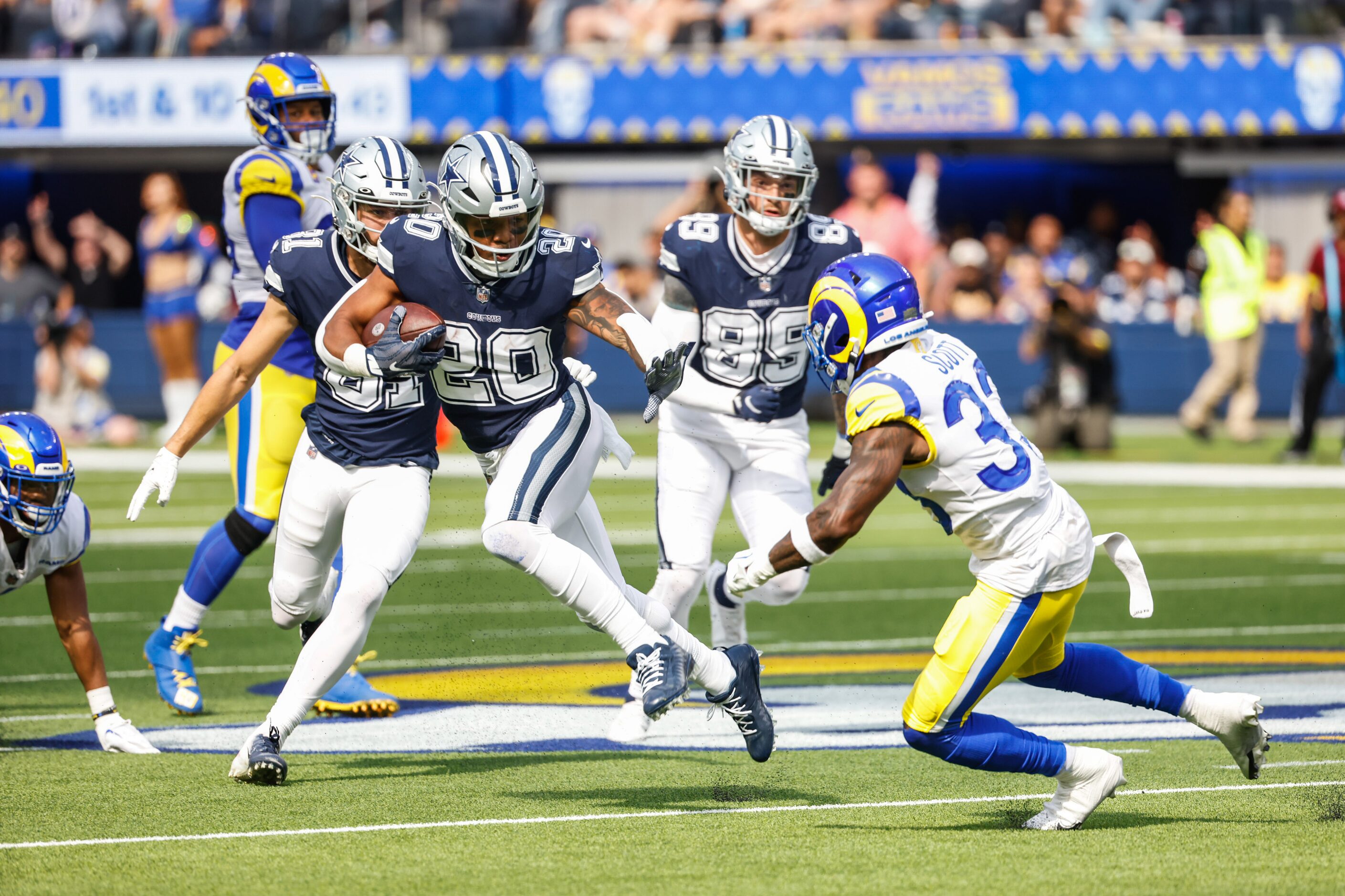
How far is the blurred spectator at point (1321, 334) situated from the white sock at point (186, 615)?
11.0m

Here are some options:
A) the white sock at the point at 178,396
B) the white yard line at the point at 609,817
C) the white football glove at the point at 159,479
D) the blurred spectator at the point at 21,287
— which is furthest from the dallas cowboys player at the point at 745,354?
the blurred spectator at the point at 21,287

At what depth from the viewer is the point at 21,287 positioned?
67.8ft

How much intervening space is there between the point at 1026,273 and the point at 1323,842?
15.2 m

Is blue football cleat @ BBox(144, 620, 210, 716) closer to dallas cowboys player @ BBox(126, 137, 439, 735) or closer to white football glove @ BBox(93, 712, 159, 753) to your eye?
white football glove @ BBox(93, 712, 159, 753)

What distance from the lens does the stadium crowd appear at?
1986 cm

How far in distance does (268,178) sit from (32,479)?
1617 millimetres

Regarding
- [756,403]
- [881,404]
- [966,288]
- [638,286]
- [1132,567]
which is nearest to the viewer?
[881,404]

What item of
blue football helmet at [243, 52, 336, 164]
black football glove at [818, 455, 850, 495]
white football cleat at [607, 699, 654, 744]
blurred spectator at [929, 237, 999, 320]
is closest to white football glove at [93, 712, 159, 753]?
white football cleat at [607, 699, 654, 744]

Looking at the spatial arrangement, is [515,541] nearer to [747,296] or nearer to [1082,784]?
[1082,784]

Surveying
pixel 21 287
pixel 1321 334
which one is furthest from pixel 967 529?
pixel 21 287

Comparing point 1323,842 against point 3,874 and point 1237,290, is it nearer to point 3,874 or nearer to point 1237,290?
point 3,874

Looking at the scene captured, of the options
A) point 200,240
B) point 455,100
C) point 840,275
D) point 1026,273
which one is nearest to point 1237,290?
point 1026,273

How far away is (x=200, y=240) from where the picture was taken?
18.0 metres

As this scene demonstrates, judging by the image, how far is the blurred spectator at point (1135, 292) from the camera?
63.5 ft
